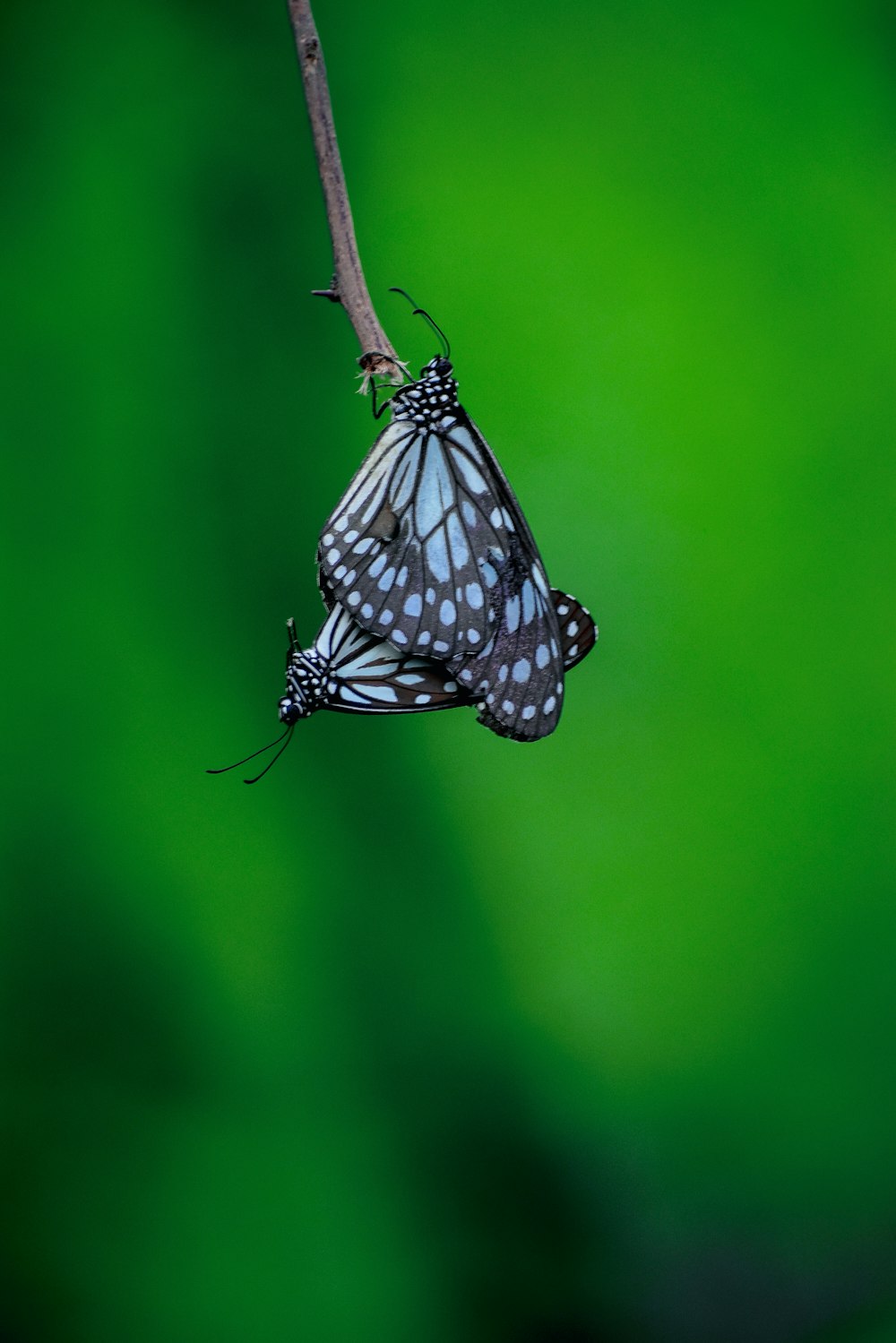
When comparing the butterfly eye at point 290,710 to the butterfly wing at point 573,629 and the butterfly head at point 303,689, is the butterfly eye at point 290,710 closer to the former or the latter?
the butterfly head at point 303,689

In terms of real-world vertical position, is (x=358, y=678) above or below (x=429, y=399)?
below

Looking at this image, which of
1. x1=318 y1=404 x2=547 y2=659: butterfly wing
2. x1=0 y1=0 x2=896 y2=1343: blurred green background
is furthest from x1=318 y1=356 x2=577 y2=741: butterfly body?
x1=0 y1=0 x2=896 y2=1343: blurred green background

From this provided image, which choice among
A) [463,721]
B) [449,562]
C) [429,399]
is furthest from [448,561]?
[463,721]

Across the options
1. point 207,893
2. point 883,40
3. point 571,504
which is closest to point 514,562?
point 571,504

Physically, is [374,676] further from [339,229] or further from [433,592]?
[339,229]

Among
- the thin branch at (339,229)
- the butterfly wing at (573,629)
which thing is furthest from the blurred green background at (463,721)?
the thin branch at (339,229)

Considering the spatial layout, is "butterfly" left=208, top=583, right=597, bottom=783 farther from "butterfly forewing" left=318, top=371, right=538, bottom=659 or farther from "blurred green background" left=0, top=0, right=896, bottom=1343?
"blurred green background" left=0, top=0, right=896, bottom=1343
